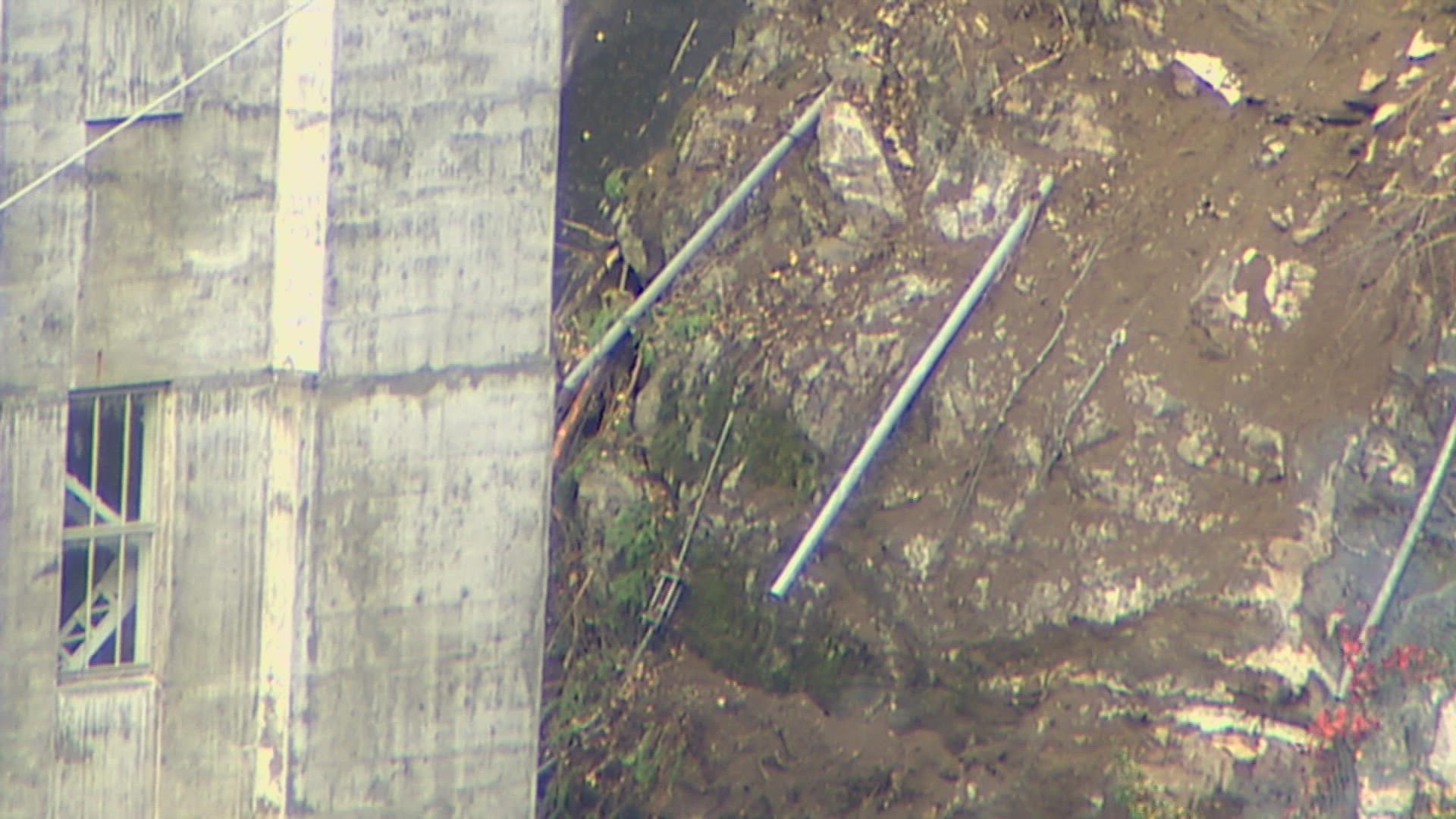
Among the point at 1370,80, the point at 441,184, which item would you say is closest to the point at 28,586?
the point at 441,184

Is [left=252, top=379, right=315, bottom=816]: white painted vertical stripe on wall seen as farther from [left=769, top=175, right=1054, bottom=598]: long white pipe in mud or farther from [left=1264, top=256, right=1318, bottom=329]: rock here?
[left=1264, top=256, right=1318, bottom=329]: rock

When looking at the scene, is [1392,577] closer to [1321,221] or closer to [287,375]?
[1321,221]

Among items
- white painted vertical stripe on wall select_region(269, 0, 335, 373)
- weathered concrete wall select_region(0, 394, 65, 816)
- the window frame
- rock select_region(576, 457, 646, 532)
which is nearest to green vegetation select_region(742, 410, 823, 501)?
rock select_region(576, 457, 646, 532)

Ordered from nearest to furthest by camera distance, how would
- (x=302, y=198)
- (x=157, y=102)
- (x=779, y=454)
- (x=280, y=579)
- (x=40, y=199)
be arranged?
(x=40, y=199) < (x=157, y=102) < (x=302, y=198) < (x=280, y=579) < (x=779, y=454)

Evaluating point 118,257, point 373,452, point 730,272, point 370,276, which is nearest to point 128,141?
point 118,257

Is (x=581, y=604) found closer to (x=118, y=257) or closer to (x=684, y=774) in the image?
(x=684, y=774)

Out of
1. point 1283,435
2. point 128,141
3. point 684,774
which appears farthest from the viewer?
point 684,774

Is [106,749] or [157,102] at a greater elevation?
[157,102]
